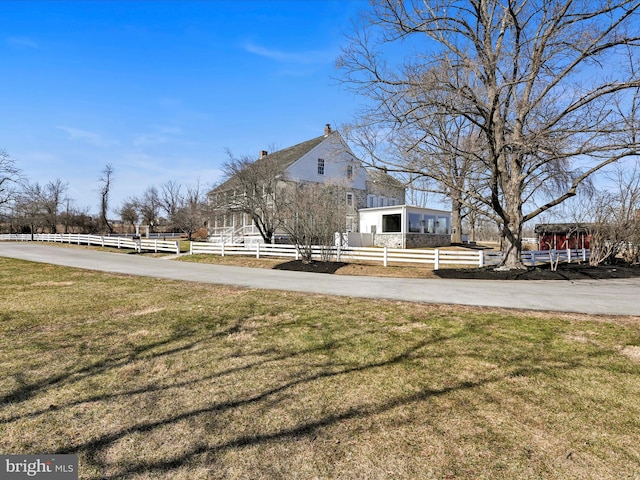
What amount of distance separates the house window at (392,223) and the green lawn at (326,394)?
20.7 metres

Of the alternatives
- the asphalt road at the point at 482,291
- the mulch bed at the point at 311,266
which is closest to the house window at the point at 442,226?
the mulch bed at the point at 311,266

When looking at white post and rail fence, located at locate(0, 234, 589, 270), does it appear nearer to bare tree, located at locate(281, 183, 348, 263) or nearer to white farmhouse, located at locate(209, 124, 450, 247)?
bare tree, located at locate(281, 183, 348, 263)

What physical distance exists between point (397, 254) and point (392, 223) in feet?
36.5

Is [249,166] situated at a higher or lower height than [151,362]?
higher

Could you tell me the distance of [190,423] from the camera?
9.25ft

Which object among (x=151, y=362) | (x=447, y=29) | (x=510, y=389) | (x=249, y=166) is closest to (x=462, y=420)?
(x=510, y=389)

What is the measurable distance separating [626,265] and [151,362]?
68.9ft

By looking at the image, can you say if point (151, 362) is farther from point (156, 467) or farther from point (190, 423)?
point (156, 467)

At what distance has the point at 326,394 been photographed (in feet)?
10.9

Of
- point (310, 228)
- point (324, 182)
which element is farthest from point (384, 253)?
point (324, 182)

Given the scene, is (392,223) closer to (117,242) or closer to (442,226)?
(442,226)

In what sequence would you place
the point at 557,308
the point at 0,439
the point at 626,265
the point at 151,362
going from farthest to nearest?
the point at 626,265 → the point at 557,308 → the point at 151,362 → the point at 0,439

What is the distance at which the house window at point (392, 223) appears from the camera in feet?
87.1

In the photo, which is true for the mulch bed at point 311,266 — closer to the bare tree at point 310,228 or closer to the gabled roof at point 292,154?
the bare tree at point 310,228
